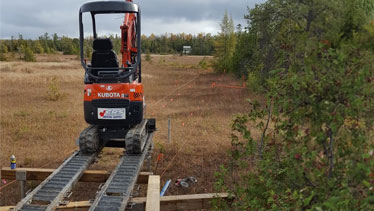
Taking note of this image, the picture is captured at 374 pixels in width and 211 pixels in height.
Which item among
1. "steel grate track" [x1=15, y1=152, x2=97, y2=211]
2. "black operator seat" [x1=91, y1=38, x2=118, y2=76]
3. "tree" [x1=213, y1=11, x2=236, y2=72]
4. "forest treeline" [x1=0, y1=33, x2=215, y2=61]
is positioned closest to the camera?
"steel grate track" [x1=15, y1=152, x2=97, y2=211]

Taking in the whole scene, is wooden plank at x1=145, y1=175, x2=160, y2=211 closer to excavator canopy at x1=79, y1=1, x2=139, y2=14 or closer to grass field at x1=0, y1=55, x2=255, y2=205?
grass field at x1=0, y1=55, x2=255, y2=205

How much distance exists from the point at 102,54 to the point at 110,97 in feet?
4.19

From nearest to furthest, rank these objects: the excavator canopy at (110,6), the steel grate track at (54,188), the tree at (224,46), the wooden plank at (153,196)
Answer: the wooden plank at (153,196)
the steel grate track at (54,188)
the excavator canopy at (110,6)
the tree at (224,46)

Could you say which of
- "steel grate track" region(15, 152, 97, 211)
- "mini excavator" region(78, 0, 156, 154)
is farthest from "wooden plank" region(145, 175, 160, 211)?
"mini excavator" region(78, 0, 156, 154)

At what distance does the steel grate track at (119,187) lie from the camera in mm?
4567

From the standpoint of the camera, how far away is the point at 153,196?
424 centimetres

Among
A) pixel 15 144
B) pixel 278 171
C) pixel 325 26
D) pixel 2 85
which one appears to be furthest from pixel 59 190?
pixel 2 85

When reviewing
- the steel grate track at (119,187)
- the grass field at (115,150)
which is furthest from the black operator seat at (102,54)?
the grass field at (115,150)

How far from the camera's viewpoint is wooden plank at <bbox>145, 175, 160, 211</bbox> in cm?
390

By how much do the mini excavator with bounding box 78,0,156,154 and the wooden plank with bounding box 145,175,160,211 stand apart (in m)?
2.14

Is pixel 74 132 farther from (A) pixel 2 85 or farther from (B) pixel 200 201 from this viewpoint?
(A) pixel 2 85

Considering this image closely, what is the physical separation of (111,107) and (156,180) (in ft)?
9.60

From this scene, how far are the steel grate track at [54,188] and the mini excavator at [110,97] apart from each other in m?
0.78

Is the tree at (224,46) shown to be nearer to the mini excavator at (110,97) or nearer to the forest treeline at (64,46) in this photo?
the forest treeline at (64,46)
